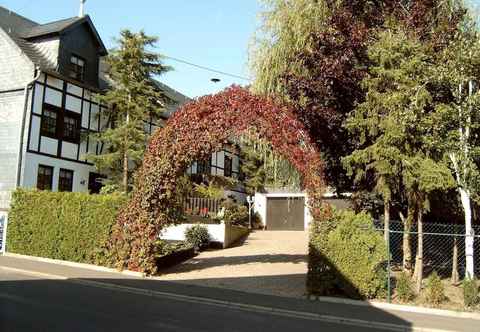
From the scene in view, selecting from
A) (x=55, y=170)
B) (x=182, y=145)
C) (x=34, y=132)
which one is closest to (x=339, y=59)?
(x=182, y=145)

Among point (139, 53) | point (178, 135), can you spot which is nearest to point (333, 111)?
point (178, 135)

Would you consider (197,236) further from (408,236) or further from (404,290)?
(404,290)

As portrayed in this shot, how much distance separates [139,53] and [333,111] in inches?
581

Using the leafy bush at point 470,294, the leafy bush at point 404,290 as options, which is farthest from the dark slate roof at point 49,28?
the leafy bush at point 470,294

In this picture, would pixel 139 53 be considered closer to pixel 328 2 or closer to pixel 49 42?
pixel 49 42

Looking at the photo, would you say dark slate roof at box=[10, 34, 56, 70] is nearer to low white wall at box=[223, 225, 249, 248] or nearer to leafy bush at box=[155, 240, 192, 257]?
leafy bush at box=[155, 240, 192, 257]

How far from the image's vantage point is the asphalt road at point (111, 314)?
24.8 ft

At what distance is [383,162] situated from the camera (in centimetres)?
1286

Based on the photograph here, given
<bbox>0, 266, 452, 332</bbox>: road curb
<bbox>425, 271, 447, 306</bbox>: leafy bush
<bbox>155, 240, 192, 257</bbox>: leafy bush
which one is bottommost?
<bbox>0, 266, 452, 332</bbox>: road curb

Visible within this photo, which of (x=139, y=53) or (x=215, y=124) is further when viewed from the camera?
(x=139, y=53)

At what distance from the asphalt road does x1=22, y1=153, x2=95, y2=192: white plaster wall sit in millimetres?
12976

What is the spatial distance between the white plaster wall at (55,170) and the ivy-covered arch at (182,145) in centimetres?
1057

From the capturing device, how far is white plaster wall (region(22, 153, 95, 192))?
78.2 feet

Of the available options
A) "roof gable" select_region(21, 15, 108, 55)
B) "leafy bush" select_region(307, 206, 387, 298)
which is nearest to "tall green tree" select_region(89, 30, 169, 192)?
"roof gable" select_region(21, 15, 108, 55)
